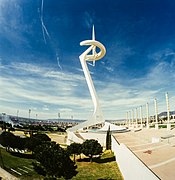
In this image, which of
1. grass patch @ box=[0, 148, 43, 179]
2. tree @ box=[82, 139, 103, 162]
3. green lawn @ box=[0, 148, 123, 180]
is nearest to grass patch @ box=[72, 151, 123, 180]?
green lawn @ box=[0, 148, 123, 180]

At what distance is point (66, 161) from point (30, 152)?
324 inches

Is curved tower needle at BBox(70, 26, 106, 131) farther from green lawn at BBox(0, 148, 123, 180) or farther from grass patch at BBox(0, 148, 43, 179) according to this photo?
grass patch at BBox(0, 148, 43, 179)

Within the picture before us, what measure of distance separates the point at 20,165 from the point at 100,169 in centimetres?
502

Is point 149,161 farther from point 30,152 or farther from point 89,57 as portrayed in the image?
point 89,57

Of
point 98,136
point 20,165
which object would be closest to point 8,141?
point 20,165

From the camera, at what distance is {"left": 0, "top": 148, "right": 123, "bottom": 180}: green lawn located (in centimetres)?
1006

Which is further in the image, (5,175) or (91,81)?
(91,81)

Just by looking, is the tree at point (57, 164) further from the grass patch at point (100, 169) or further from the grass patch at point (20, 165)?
the grass patch at point (20, 165)

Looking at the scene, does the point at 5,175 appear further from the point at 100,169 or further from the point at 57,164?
the point at 100,169

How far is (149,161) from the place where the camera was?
20.0 ft

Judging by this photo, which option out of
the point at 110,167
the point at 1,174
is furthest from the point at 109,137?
the point at 1,174

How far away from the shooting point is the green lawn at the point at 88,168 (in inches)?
396

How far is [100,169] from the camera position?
11266 millimetres

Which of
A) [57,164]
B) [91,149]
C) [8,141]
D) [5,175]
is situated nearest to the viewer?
[57,164]
